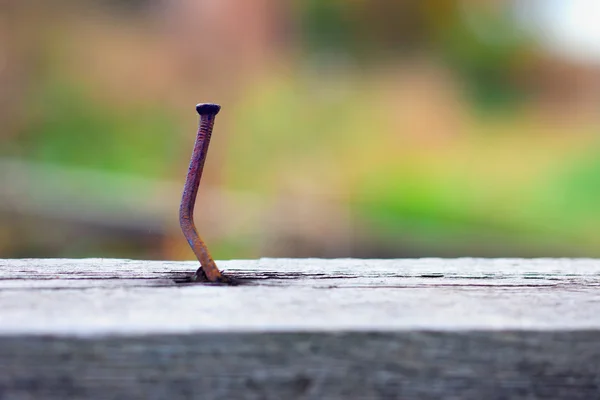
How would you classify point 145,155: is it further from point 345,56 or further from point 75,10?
point 345,56

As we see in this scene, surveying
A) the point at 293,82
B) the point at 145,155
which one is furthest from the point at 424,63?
the point at 145,155

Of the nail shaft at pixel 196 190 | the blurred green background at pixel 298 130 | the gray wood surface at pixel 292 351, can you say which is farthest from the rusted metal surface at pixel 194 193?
the blurred green background at pixel 298 130

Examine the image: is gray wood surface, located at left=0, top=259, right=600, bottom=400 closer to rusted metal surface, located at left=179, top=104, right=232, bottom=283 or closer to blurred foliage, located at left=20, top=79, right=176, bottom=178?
rusted metal surface, located at left=179, top=104, right=232, bottom=283

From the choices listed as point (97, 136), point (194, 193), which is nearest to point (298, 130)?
point (97, 136)

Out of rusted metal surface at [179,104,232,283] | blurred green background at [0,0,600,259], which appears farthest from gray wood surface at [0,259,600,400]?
blurred green background at [0,0,600,259]

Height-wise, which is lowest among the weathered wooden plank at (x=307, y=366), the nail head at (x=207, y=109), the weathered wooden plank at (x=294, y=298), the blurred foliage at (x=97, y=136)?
the weathered wooden plank at (x=307, y=366)

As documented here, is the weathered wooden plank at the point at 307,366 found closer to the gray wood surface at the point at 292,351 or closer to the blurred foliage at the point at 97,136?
the gray wood surface at the point at 292,351

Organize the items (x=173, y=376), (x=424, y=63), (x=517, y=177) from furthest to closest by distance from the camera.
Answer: (x=424, y=63) < (x=517, y=177) < (x=173, y=376)
